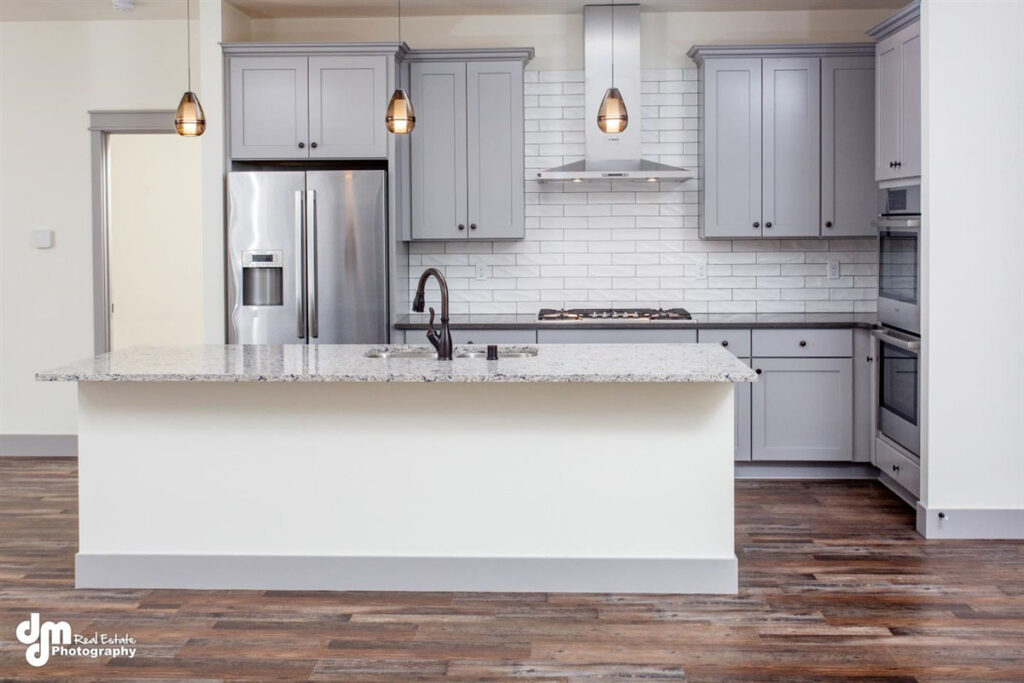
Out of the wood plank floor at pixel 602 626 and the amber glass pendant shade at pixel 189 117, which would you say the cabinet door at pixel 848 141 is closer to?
the wood plank floor at pixel 602 626

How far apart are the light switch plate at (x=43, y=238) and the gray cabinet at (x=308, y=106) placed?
1446 millimetres

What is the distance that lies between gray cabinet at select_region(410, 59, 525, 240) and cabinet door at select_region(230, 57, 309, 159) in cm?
63

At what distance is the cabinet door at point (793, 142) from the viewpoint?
6.29m

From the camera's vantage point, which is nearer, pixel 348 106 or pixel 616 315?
pixel 348 106

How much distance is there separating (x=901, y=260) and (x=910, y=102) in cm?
75

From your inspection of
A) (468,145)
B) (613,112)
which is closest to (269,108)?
(468,145)

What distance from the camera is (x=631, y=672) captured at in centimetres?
336

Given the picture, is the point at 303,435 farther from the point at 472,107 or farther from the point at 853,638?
the point at 472,107

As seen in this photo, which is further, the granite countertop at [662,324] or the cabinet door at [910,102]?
the granite countertop at [662,324]

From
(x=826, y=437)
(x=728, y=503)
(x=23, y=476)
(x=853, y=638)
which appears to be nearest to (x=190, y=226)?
(x=23, y=476)

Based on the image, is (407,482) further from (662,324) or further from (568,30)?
(568,30)

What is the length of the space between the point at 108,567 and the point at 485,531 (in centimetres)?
142

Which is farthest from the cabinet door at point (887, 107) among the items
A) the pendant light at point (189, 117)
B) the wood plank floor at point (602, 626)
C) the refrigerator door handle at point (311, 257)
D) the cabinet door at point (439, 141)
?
the pendant light at point (189, 117)

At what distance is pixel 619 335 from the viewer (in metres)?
6.11
